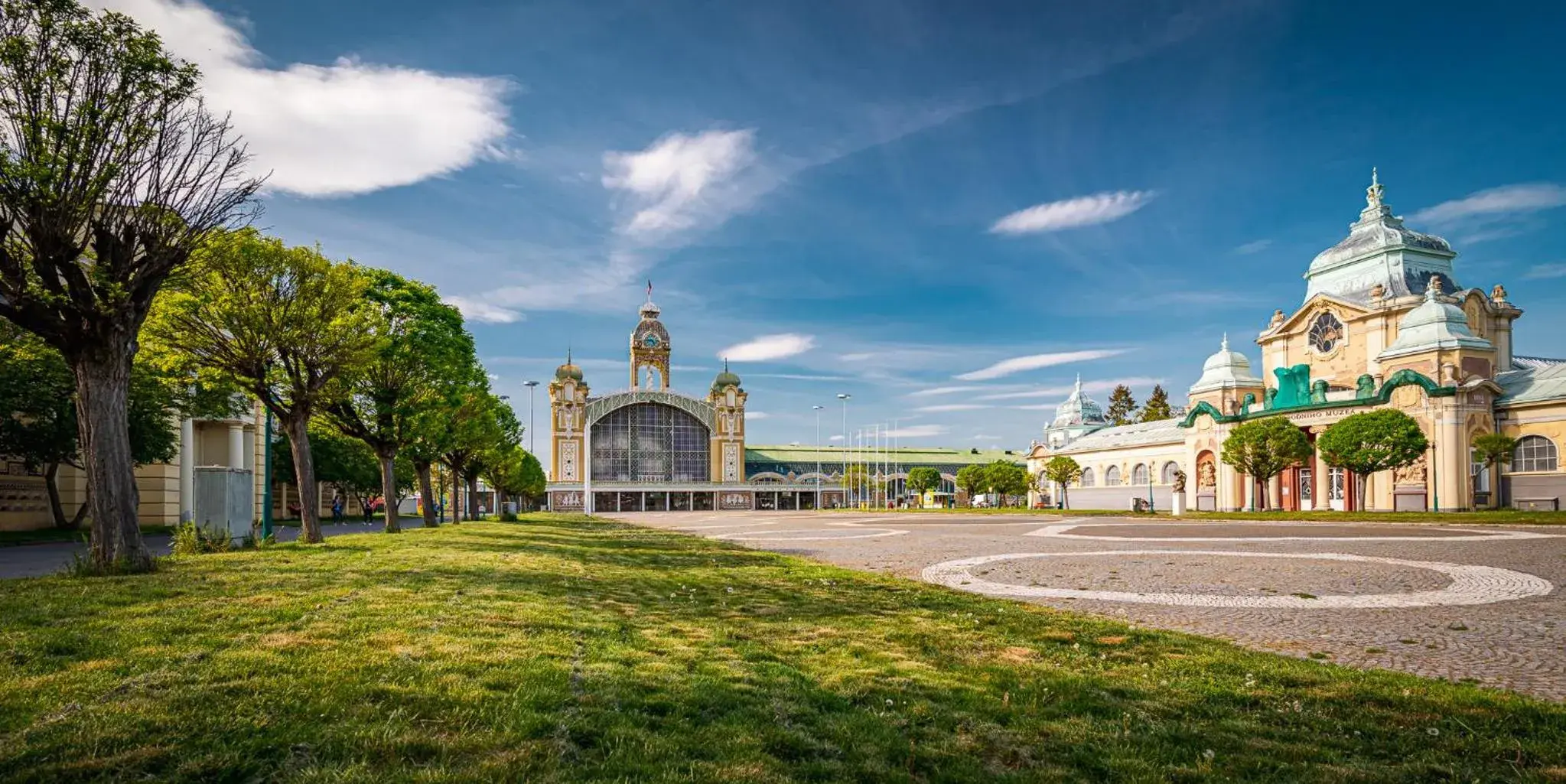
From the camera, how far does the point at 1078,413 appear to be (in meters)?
92.2

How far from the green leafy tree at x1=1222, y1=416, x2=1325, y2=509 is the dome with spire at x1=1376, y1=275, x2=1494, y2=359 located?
24.6 ft

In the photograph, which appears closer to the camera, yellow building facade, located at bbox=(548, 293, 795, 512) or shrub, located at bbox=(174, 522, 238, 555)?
shrub, located at bbox=(174, 522, 238, 555)

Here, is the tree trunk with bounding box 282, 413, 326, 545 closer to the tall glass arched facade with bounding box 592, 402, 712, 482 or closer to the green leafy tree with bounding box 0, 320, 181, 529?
the green leafy tree with bounding box 0, 320, 181, 529

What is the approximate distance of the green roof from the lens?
12488cm

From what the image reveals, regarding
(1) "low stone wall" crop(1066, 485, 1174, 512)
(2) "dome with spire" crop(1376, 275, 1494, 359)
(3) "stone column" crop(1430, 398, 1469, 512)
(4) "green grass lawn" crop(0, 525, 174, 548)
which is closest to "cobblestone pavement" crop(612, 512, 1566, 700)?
(4) "green grass lawn" crop(0, 525, 174, 548)

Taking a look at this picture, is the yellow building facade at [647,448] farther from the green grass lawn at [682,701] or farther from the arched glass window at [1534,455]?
the green grass lawn at [682,701]

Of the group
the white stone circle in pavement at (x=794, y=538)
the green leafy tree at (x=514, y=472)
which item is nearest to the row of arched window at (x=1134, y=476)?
the white stone circle in pavement at (x=794, y=538)

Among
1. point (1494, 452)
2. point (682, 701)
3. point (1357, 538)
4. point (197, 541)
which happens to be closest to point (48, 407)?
point (197, 541)

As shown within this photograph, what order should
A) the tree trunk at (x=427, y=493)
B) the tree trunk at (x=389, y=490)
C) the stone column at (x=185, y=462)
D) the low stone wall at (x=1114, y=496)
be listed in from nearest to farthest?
the tree trunk at (x=389, y=490), the tree trunk at (x=427, y=493), the stone column at (x=185, y=462), the low stone wall at (x=1114, y=496)

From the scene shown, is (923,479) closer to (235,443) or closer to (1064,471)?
(1064,471)

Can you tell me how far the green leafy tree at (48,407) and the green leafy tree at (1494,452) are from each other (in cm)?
5320

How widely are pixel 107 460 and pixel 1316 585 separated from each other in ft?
56.4

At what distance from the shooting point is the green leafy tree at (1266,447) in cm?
4603

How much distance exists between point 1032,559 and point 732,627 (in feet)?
33.0
